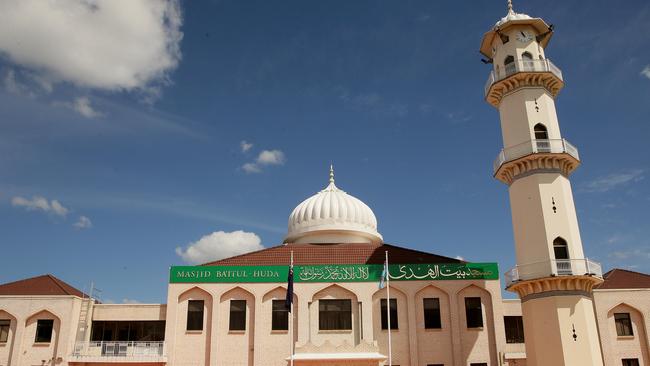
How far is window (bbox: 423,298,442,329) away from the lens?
30.0 meters

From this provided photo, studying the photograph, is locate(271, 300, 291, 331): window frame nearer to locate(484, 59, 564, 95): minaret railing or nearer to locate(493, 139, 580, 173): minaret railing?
locate(493, 139, 580, 173): minaret railing

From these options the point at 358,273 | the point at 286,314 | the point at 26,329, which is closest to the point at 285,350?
the point at 286,314

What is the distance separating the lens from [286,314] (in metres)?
30.3

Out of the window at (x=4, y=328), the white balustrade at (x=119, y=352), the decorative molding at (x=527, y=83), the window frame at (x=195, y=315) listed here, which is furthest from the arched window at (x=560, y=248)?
the window at (x=4, y=328)

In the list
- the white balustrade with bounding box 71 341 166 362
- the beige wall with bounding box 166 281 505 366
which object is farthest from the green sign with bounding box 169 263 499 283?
the white balustrade with bounding box 71 341 166 362

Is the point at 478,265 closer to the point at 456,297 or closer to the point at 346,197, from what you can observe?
the point at 456,297

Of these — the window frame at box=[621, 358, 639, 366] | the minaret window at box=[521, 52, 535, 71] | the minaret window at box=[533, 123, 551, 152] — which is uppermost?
the minaret window at box=[521, 52, 535, 71]

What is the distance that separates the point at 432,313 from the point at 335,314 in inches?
202

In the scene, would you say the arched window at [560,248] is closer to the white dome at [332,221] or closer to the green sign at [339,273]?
the green sign at [339,273]

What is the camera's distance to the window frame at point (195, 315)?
98.8 ft

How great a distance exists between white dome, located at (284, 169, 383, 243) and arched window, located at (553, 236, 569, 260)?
1244cm

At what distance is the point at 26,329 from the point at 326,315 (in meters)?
15.8

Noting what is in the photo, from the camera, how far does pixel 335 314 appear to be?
3025 cm

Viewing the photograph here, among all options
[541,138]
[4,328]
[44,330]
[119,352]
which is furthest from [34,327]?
[541,138]
